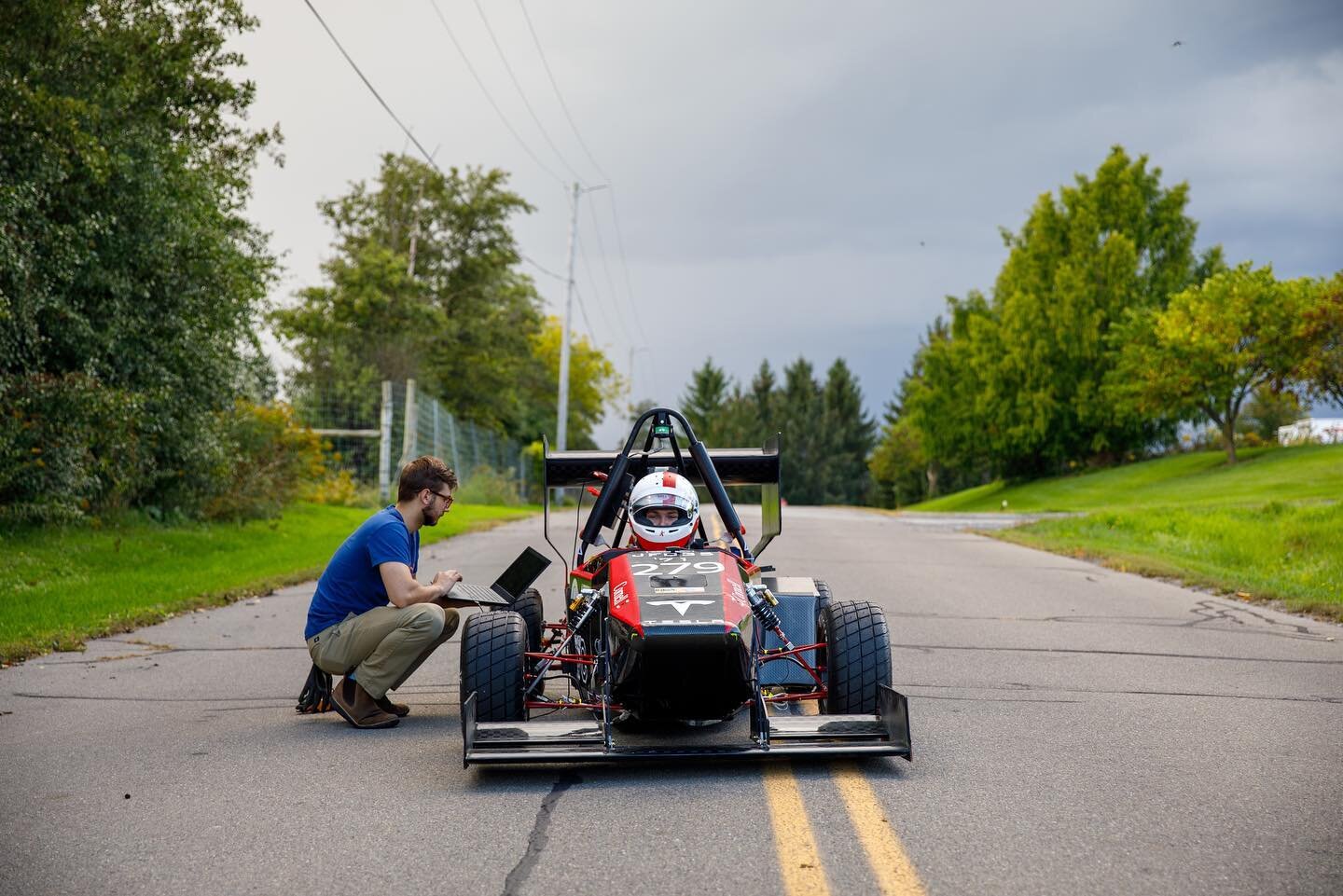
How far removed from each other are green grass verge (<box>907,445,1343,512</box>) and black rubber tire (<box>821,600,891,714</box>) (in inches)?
1201

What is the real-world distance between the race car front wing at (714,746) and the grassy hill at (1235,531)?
870cm

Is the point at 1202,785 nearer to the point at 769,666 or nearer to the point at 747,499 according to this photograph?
the point at 769,666

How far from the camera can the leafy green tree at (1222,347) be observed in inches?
1913

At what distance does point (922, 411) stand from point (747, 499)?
43.3 m

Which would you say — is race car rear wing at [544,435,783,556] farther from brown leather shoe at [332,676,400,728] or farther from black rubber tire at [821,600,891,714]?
brown leather shoe at [332,676,400,728]

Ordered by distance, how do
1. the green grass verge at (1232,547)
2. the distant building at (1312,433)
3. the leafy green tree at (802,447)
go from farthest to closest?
the leafy green tree at (802,447) < the distant building at (1312,433) < the green grass verge at (1232,547)

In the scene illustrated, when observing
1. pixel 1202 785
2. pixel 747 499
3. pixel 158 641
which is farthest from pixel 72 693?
pixel 747 499

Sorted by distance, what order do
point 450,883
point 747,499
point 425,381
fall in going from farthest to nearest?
A: 1. point 747,499
2. point 425,381
3. point 450,883

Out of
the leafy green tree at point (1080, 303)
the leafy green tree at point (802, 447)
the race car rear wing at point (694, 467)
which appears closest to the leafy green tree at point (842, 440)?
the leafy green tree at point (802, 447)

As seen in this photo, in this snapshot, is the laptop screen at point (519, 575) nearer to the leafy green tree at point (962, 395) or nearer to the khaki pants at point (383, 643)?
the khaki pants at point (383, 643)

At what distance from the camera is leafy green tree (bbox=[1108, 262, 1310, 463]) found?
159 ft

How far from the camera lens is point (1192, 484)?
1804 inches

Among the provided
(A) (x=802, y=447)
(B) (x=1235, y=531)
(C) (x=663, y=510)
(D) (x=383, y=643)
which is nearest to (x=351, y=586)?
(D) (x=383, y=643)

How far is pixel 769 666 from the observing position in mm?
7266
